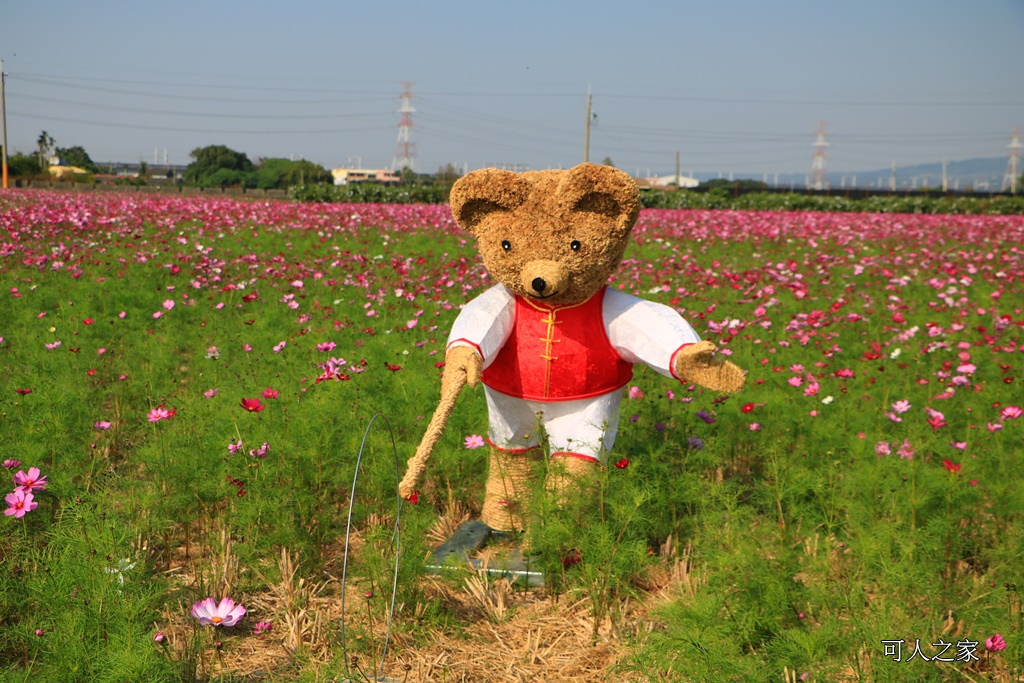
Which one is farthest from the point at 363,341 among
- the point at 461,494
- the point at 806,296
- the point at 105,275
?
the point at 806,296

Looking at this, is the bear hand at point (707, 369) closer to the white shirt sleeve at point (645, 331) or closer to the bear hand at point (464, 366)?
the white shirt sleeve at point (645, 331)

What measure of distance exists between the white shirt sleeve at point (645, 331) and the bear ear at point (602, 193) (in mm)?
277

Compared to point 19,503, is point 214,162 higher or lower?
higher

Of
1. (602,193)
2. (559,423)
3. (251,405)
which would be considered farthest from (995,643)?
(251,405)

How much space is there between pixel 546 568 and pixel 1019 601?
130 cm

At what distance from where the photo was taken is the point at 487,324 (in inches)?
114

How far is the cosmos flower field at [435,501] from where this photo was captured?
208cm

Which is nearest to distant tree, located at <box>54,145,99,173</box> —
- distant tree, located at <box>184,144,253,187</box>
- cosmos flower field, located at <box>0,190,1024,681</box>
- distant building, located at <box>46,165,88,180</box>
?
distant tree, located at <box>184,144,253,187</box>

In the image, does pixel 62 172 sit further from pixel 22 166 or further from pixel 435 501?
pixel 435 501

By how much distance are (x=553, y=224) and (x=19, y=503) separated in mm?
1842

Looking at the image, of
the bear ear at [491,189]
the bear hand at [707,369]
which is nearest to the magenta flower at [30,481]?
the bear ear at [491,189]

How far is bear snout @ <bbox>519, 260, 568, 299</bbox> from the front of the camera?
107 inches

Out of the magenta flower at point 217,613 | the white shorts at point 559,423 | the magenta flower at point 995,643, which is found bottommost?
the magenta flower at point 217,613

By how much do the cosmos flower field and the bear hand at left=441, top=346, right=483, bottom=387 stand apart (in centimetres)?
46
